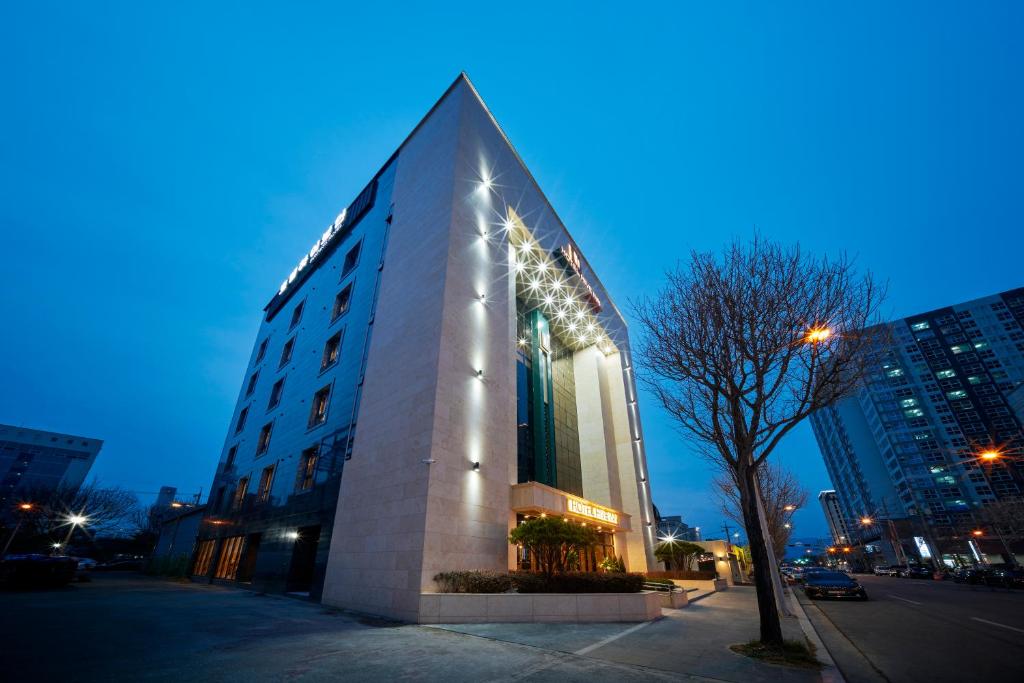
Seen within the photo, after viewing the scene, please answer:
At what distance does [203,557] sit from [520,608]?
100 ft

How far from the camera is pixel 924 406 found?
89.7 metres

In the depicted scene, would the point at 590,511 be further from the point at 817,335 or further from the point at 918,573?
the point at 918,573

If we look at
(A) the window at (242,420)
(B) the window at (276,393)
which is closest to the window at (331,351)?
(B) the window at (276,393)

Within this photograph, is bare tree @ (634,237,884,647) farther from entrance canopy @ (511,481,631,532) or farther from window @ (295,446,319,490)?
window @ (295,446,319,490)

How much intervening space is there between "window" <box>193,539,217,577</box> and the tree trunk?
111 feet

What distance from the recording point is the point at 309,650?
7348 mm

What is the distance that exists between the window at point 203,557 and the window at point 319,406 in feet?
48.9

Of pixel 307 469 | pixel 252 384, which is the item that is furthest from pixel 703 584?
pixel 252 384

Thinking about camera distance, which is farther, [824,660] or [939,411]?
[939,411]

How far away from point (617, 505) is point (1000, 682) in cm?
2427

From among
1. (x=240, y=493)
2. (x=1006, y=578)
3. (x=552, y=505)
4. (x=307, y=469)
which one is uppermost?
(x=307, y=469)

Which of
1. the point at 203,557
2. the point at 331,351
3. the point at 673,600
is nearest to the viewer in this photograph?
the point at 673,600

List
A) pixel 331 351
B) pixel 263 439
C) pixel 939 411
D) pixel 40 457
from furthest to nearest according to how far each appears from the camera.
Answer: pixel 939 411
pixel 40 457
pixel 263 439
pixel 331 351

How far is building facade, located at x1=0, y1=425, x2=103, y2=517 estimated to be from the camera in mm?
79312
